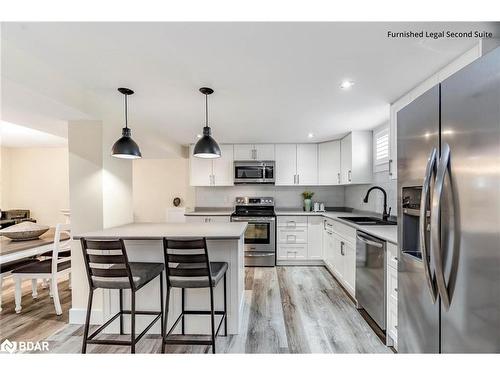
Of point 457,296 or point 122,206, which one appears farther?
point 122,206

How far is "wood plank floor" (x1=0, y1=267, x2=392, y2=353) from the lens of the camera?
2.08 m

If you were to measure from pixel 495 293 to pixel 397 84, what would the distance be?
181 cm

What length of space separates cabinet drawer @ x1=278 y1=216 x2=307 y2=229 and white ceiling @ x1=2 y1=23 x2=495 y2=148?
6.84ft

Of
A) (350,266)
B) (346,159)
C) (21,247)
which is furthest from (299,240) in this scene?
(21,247)

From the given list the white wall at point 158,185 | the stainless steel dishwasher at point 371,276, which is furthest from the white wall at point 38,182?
the stainless steel dishwasher at point 371,276

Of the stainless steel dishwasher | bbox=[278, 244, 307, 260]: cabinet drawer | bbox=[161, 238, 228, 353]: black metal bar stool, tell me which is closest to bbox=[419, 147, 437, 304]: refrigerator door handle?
the stainless steel dishwasher

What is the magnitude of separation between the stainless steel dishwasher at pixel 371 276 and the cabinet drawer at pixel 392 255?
61 mm

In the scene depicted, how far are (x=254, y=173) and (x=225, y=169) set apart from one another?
0.57 m

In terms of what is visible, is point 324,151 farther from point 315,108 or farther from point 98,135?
point 98,135

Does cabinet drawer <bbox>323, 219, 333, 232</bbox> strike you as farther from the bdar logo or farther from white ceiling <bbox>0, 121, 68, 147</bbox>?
white ceiling <bbox>0, 121, 68, 147</bbox>

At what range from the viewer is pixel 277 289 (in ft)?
10.9
